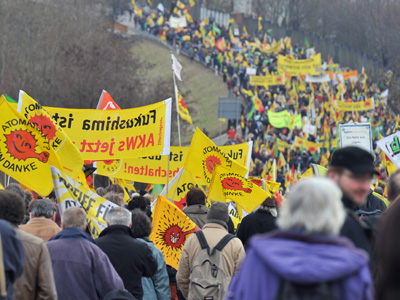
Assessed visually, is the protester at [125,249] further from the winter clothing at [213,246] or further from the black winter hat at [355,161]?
the black winter hat at [355,161]

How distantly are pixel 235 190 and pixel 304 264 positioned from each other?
726 centimetres

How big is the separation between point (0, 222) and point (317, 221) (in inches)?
86.0

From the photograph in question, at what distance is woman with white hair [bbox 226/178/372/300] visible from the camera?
417 centimetres

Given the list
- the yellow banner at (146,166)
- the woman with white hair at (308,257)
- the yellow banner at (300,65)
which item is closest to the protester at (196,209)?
the yellow banner at (146,166)

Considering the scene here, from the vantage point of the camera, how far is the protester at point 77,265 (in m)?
6.85

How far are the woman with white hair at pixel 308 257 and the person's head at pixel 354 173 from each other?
0.72m

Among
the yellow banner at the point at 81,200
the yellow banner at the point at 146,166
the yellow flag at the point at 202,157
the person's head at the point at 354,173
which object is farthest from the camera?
the yellow banner at the point at 146,166

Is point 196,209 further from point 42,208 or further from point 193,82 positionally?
point 193,82

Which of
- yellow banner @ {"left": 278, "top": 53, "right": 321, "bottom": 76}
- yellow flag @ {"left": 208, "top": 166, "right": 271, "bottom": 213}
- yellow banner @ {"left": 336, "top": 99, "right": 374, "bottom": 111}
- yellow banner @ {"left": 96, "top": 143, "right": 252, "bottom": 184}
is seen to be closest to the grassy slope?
yellow banner @ {"left": 278, "top": 53, "right": 321, "bottom": 76}

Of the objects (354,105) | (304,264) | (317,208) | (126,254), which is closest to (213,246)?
(126,254)

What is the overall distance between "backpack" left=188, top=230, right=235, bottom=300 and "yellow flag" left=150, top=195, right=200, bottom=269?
141cm

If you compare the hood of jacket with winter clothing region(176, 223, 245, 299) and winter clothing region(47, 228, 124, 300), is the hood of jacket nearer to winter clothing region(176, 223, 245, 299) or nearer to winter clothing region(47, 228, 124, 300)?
winter clothing region(47, 228, 124, 300)

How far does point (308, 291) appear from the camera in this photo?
13.8ft

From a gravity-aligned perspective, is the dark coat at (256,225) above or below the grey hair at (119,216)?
below
